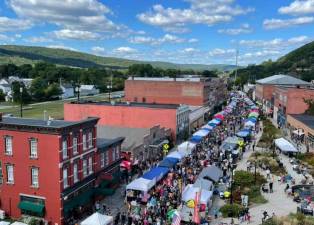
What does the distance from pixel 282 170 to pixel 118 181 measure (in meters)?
18.1

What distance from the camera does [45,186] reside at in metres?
28.6

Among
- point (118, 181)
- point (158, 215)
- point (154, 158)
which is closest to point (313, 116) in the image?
point (154, 158)

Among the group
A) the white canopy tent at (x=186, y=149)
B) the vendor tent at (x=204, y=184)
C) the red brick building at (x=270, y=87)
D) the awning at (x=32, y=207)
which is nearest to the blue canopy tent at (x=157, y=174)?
the vendor tent at (x=204, y=184)

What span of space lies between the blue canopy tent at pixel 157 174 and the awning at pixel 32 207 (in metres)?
9.96

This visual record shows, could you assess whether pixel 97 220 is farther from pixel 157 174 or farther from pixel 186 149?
pixel 186 149

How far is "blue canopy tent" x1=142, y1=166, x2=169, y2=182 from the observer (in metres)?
35.7

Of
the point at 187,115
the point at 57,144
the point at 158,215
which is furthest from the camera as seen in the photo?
the point at 187,115

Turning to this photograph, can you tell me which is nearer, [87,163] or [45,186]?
[45,186]

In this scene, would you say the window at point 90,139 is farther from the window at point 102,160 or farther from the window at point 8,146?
the window at point 8,146

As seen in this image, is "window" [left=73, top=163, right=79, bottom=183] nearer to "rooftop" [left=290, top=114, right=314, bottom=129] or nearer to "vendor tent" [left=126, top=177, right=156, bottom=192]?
"vendor tent" [left=126, top=177, right=156, bottom=192]

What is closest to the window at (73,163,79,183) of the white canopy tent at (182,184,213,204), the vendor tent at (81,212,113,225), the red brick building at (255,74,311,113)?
the vendor tent at (81,212,113,225)

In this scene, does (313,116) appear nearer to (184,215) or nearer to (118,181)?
(118,181)

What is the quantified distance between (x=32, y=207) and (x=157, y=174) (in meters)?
12.4

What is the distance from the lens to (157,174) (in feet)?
122
